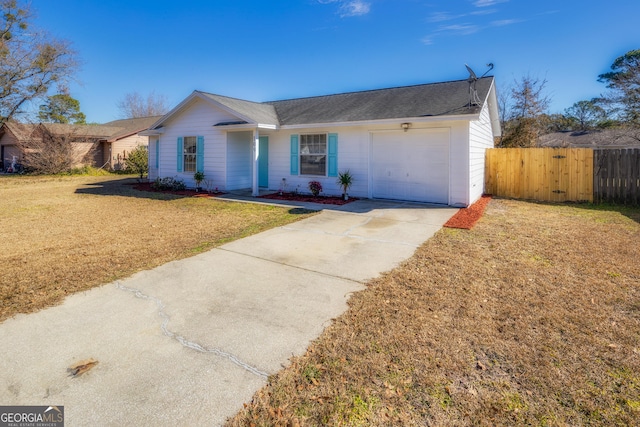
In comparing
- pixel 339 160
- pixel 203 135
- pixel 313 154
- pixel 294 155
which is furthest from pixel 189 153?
pixel 339 160

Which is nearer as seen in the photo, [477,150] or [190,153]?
[477,150]

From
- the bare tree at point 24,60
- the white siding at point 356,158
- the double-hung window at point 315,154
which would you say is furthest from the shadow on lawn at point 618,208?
the bare tree at point 24,60

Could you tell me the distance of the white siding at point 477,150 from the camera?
10.3m

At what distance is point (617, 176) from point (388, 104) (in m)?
8.00

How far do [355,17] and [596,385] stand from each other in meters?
15.7

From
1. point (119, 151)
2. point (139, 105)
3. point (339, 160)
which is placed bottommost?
point (339, 160)

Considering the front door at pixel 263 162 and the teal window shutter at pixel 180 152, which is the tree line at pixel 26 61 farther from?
the front door at pixel 263 162

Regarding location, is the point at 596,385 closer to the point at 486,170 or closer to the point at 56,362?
the point at 56,362

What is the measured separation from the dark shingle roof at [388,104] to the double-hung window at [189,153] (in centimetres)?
400

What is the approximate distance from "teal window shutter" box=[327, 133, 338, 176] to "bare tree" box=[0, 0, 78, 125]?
2481 cm

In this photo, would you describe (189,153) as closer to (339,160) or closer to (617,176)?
(339,160)

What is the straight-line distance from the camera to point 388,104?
11945mm

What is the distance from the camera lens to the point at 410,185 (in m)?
11.0

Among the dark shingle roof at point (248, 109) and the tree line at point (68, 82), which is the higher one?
the tree line at point (68, 82)
